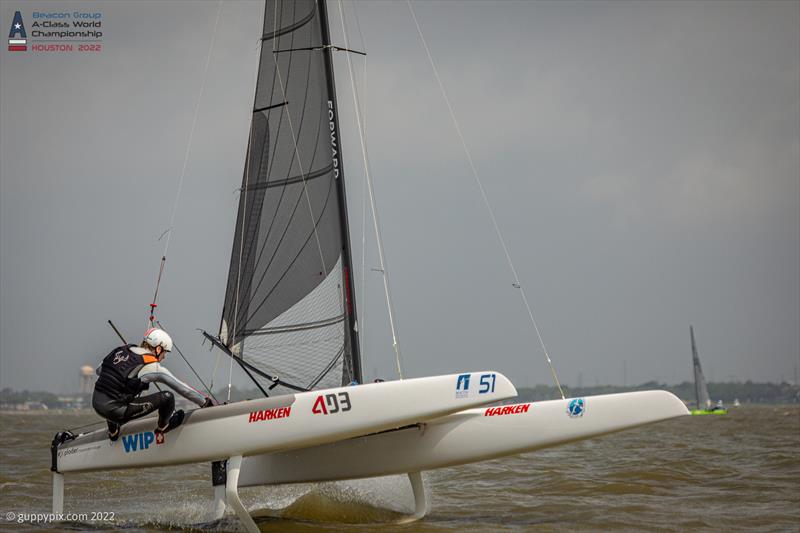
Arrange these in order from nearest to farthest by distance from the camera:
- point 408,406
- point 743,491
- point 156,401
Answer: point 408,406 < point 156,401 < point 743,491

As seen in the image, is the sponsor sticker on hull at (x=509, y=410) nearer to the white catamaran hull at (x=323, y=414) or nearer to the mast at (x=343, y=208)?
the white catamaran hull at (x=323, y=414)

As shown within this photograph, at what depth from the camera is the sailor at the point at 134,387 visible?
661cm

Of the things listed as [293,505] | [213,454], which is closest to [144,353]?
[213,454]

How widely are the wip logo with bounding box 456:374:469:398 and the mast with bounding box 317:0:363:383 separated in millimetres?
2174

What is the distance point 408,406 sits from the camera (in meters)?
6.15

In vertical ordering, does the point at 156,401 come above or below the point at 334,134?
→ below

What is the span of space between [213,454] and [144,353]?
0.93 m

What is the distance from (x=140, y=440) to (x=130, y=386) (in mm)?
449

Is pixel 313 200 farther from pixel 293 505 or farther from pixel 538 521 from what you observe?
pixel 538 521

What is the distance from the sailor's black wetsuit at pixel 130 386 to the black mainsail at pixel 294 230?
5.75ft

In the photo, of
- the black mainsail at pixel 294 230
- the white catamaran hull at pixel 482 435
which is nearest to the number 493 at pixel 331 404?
the white catamaran hull at pixel 482 435

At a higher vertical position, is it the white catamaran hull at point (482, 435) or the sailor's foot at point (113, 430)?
the sailor's foot at point (113, 430)

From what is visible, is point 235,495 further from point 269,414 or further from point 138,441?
point 138,441

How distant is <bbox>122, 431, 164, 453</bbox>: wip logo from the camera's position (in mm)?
6691
